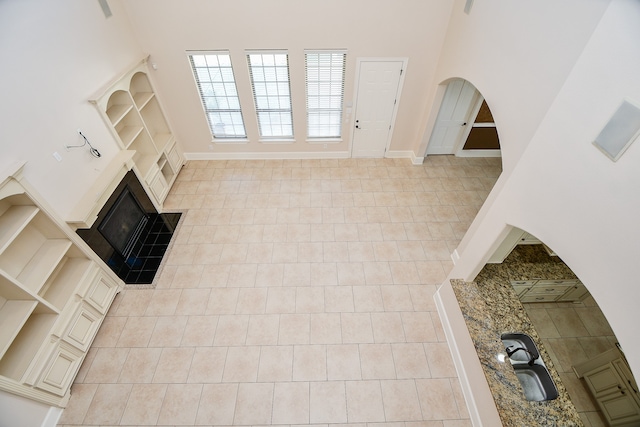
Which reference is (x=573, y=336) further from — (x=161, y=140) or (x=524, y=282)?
(x=161, y=140)

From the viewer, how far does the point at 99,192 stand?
4.40 meters

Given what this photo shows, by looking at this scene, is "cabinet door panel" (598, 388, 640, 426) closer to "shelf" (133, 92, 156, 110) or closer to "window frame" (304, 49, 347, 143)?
"window frame" (304, 49, 347, 143)

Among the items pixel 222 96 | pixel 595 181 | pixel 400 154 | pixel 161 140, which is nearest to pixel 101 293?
pixel 161 140

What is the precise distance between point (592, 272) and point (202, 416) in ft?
14.7

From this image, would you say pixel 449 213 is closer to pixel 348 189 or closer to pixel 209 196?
pixel 348 189

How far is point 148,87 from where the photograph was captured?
242 inches

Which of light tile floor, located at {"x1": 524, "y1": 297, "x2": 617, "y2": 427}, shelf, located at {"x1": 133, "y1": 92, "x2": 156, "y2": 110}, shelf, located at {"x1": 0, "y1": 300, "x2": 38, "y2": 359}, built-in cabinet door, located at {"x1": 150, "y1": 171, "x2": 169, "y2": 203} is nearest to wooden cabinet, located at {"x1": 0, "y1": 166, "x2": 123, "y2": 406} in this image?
shelf, located at {"x1": 0, "y1": 300, "x2": 38, "y2": 359}

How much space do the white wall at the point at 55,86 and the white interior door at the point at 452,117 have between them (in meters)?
6.32

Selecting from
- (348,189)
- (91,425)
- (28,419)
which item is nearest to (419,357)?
(348,189)

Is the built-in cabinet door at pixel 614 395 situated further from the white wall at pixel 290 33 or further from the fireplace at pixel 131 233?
the fireplace at pixel 131 233

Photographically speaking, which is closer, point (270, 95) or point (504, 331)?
point (504, 331)

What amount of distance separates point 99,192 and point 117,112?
1746mm

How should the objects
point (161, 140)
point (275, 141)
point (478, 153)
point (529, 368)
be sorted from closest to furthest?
point (529, 368) → point (161, 140) → point (275, 141) → point (478, 153)

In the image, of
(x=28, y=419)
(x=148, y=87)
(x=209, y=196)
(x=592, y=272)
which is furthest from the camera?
(x=209, y=196)
